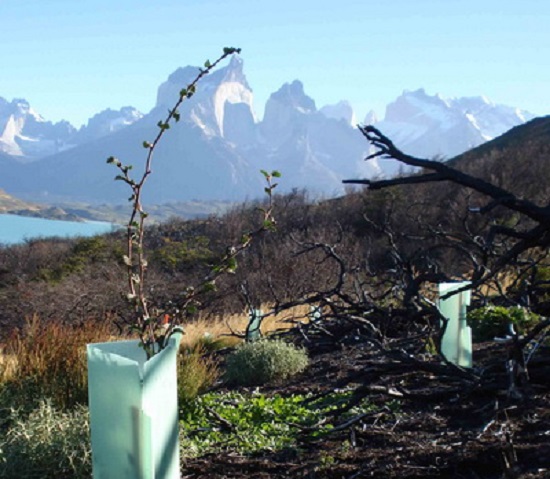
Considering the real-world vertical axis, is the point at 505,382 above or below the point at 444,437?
above

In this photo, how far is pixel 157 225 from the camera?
40.9m

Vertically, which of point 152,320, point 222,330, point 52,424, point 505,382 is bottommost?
point 222,330

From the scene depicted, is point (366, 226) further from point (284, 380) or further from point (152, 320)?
point (152, 320)

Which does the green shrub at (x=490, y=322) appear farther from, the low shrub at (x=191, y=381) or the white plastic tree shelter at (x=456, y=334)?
the low shrub at (x=191, y=381)

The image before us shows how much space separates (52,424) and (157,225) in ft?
123

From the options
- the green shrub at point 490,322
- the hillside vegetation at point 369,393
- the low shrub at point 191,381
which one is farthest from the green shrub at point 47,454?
the green shrub at point 490,322

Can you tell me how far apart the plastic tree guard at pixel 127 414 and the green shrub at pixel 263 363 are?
12.3ft

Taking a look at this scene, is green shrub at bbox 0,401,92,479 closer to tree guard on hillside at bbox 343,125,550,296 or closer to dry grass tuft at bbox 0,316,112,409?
dry grass tuft at bbox 0,316,112,409

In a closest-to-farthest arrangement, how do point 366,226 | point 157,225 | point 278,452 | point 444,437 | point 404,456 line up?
point 404,456 → point 444,437 → point 278,452 → point 366,226 → point 157,225

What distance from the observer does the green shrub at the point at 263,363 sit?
649 centimetres

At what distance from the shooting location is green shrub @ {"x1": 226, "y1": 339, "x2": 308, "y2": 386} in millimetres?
6492

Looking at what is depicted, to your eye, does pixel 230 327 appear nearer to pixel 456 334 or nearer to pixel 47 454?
pixel 456 334

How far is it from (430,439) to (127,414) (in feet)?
4.70

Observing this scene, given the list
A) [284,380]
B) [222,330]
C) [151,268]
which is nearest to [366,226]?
[151,268]
